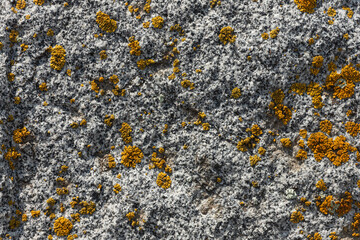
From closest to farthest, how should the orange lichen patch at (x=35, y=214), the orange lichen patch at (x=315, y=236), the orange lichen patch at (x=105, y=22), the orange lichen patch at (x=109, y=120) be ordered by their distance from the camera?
1. the orange lichen patch at (x=315, y=236)
2. the orange lichen patch at (x=35, y=214)
3. the orange lichen patch at (x=109, y=120)
4. the orange lichen patch at (x=105, y=22)

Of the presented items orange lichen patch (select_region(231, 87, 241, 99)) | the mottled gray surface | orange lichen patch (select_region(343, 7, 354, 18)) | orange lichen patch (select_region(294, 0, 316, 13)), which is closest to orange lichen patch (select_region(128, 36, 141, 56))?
the mottled gray surface

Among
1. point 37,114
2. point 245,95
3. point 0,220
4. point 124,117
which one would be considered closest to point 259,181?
point 245,95

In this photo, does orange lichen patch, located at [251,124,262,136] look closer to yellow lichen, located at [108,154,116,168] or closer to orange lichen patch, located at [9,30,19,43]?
yellow lichen, located at [108,154,116,168]

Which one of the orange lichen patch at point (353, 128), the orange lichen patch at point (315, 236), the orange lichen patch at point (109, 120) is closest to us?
the orange lichen patch at point (315, 236)

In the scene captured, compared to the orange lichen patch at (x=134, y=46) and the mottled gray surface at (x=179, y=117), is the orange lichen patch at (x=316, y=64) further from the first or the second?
the orange lichen patch at (x=134, y=46)

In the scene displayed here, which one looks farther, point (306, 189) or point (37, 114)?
point (37, 114)

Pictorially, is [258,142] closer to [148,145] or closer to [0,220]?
[148,145]

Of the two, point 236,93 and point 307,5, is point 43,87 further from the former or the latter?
point 307,5

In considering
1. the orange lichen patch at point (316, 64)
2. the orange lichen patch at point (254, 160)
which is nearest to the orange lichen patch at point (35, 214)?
the orange lichen patch at point (254, 160)
